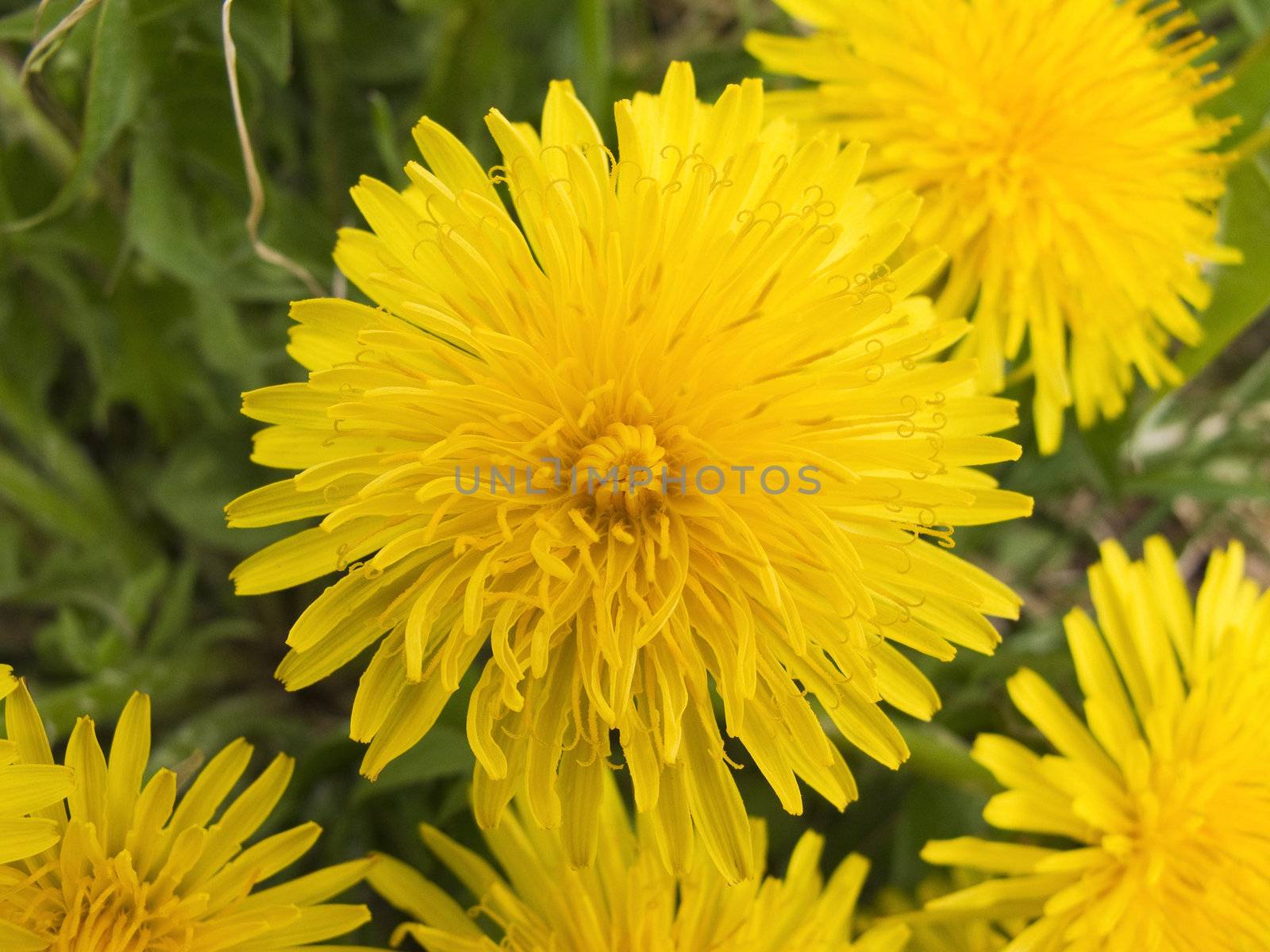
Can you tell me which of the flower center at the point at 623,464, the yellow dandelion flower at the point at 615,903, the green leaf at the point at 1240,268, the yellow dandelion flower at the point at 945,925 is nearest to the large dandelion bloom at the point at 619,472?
the flower center at the point at 623,464

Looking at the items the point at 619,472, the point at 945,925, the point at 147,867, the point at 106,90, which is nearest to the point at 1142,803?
the point at 945,925

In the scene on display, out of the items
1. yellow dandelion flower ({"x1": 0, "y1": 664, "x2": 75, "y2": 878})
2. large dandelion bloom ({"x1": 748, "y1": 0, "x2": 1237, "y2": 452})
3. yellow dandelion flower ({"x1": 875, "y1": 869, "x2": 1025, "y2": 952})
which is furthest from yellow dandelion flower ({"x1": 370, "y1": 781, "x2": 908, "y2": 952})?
large dandelion bloom ({"x1": 748, "y1": 0, "x2": 1237, "y2": 452})

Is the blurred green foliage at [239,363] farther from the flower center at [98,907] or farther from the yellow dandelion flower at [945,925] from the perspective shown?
the flower center at [98,907]

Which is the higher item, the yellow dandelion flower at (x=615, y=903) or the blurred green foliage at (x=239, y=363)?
the blurred green foliage at (x=239, y=363)

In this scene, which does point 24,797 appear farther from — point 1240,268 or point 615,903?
point 1240,268

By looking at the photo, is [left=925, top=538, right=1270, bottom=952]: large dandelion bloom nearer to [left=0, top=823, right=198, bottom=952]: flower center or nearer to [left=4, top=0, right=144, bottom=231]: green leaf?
[left=0, top=823, right=198, bottom=952]: flower center
